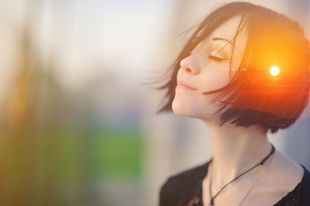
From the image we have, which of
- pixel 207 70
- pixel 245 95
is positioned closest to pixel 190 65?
pixel 207 70

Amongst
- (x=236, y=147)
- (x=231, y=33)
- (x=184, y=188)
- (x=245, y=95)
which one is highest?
(x=231, y=33)

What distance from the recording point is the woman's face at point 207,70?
1.13 metres

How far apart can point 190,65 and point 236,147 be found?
23 cm

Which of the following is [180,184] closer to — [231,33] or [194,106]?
[194,106]

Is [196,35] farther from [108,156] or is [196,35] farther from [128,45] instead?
[108,156]

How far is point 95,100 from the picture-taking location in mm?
1233

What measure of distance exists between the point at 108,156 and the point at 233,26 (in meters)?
0.44

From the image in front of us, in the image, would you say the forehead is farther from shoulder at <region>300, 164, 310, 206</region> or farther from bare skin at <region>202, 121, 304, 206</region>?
shoulder at <region>300, 164, 310, 206</region>

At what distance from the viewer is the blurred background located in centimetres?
121

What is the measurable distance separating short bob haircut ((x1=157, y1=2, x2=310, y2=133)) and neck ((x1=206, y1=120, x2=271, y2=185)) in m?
0.04

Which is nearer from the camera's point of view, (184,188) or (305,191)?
(305,191)

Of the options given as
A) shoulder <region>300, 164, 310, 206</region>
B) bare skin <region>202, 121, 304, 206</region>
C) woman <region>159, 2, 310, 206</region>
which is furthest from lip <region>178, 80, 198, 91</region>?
shoulder <region>300, 164, 310, 206</region>

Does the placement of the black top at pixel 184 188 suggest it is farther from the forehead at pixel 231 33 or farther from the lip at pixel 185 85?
the forehead at pixel 231 33

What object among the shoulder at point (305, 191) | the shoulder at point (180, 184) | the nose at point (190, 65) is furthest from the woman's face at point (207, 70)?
the shoulder at point (305, 191)
